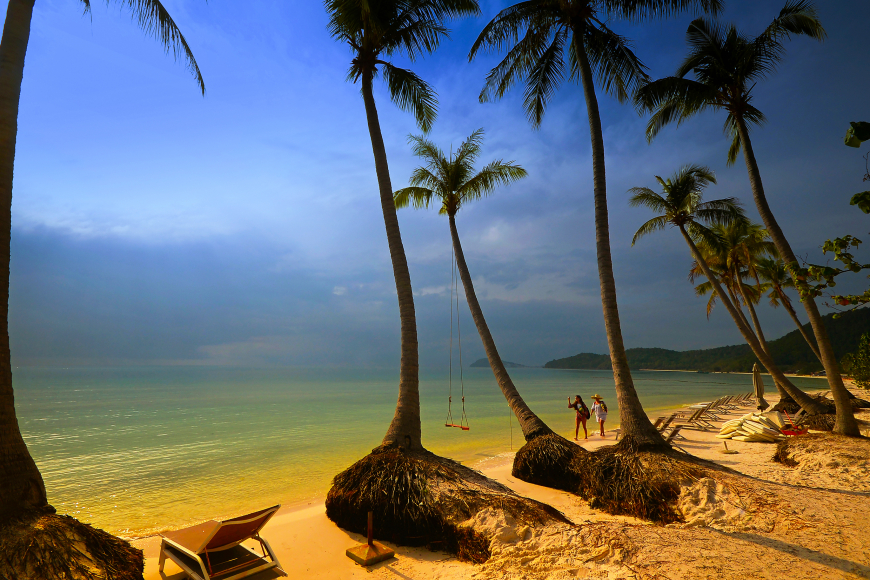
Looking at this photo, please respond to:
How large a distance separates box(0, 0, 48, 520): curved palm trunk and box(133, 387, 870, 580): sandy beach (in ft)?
6.15

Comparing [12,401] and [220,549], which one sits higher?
[12,401]

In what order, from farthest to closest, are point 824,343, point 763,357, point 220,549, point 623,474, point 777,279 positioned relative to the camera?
point 777,279 < point 763,357 < point 824,343 < point 623,474 < point 220,549

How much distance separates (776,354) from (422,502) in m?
111

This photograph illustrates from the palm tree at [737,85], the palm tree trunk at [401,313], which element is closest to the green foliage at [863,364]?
the palm tree at [737,85]

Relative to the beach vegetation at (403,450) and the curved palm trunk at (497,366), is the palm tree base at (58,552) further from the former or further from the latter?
the curved palm trunk at (497,366)

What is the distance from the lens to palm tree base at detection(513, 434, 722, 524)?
6.27m

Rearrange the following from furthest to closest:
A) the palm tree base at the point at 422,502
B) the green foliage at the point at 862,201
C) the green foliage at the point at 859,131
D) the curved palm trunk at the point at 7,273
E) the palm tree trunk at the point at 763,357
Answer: the palm tree trunk at the point at 763,357 → the palm tree base at the point at 422,502 → the curved palm trunk at the point at 7,273 → the green foliage at the point at 862,201 → the green foliage at the point at 859,131

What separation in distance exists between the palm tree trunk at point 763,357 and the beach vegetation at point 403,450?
12.5 meters

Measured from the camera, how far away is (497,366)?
11.2 m

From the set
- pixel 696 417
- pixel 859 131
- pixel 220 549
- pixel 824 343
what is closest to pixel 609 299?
pixel 824 343

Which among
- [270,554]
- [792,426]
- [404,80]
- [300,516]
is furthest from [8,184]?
[792,426]

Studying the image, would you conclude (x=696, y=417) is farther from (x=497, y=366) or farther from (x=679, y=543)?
(x=679, y=543)

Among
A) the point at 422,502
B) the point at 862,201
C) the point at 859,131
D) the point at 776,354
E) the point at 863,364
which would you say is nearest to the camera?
the point at 859,131

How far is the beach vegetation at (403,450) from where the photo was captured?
5.57m
